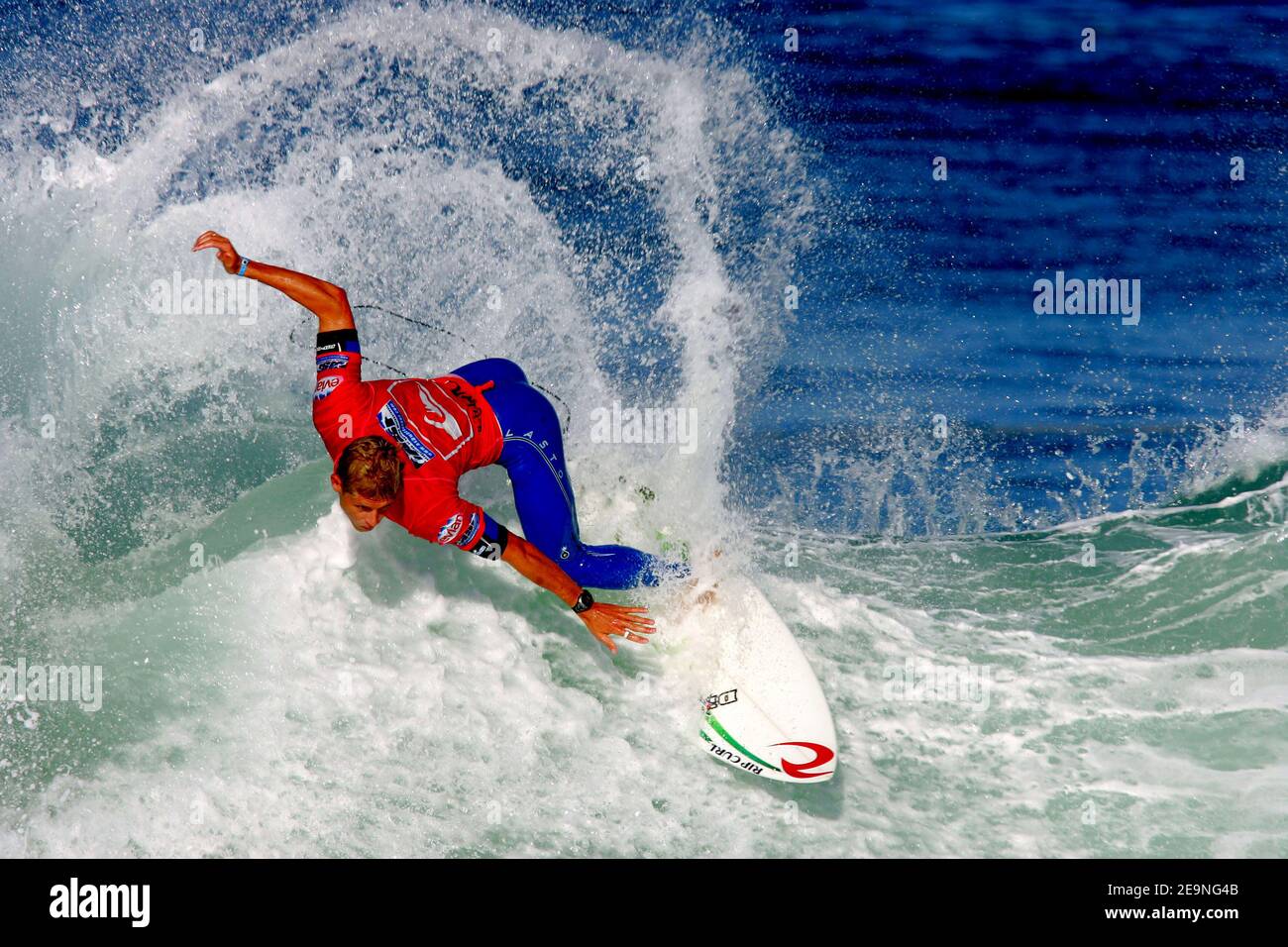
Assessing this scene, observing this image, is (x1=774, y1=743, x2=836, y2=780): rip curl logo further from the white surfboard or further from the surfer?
the surfer

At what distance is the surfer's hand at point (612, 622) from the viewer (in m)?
5.95

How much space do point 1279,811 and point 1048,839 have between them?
1.21m

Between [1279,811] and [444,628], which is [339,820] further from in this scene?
[1279,811]

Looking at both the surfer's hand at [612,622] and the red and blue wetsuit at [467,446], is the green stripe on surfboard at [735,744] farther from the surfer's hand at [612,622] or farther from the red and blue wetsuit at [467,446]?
the red and blue wetsuit at [467,446]

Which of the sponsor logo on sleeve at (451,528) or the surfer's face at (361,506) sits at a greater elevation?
the surfer's face at (361,506)

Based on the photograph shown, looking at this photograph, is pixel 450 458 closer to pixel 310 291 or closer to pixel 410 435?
pixel 410 435

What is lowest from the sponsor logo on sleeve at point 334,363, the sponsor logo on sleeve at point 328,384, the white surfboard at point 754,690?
the white surfboard at point 754,690

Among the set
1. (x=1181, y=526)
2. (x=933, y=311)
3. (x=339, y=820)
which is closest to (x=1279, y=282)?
(x=933, y=311)

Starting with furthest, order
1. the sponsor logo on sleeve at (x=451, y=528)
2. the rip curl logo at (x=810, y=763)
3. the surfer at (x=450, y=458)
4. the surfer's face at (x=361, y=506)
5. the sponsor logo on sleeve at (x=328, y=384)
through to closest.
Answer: the rip curl logo at (x=810, y=763)
the sponsor logo on sleeve at (x=328, y=384)
the sponsor logo on sleeve at (x=451, y=528)
the surfer at (x=450, y=458)
the surfer's face at (x=361, y=506)

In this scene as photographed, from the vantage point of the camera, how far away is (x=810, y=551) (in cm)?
786

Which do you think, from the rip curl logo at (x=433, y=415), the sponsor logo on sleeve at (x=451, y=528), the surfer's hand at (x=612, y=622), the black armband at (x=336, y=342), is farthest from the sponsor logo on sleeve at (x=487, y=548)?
the black armband at (x=336, y=342)

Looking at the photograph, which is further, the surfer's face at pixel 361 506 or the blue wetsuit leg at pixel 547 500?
the blue wetsuit leg at pixel 547 500

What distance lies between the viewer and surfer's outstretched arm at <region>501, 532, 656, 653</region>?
5.63m

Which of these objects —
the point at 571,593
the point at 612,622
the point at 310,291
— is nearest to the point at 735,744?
the point at 612,622
